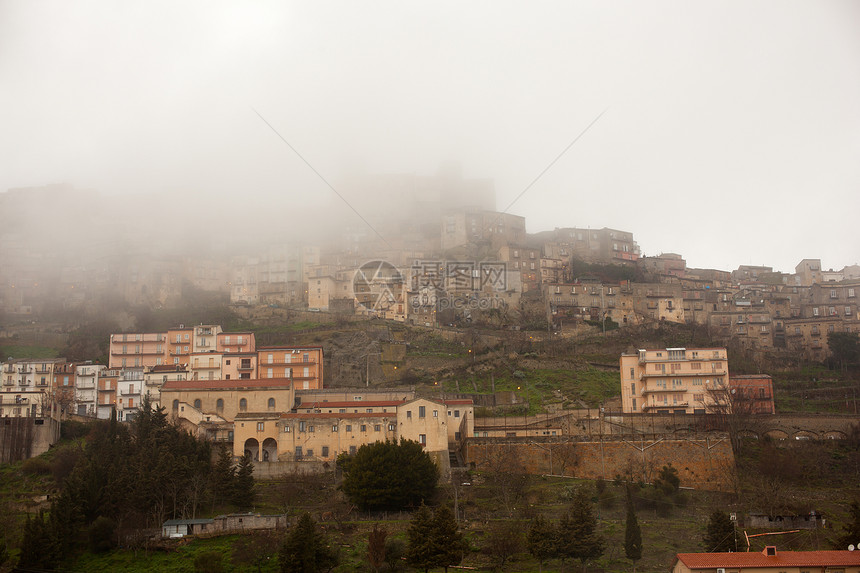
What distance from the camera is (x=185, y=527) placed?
138 feet

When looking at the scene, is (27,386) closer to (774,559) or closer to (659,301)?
(774,559)

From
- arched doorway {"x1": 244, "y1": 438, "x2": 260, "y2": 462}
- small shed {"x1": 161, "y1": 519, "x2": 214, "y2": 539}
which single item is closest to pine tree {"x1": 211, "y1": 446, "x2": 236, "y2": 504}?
small shed {"x1": 161, "y1": 519, "x2": 214, "y2": 539}

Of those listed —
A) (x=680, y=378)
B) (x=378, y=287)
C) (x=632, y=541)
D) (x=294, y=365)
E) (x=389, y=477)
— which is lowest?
(x=632, y=541)

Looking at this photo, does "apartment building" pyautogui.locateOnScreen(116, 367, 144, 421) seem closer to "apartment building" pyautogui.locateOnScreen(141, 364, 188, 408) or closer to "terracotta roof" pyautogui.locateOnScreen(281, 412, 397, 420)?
"apartment building" pyautogui.locateOnScreen(141, 364, 188, 408)

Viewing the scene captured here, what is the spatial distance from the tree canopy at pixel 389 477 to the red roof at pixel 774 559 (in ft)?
49.5

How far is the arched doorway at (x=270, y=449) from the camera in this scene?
51375 mm

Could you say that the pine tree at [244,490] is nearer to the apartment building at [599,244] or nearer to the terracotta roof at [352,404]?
the terracotta roof at [352,404]

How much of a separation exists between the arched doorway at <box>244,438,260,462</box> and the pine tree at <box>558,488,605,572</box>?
21.4 meters

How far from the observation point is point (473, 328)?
80688mm

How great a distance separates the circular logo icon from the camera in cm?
8512

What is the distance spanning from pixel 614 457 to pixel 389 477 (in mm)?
14987

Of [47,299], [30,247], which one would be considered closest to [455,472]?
[47,299]

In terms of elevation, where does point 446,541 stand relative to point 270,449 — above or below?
below

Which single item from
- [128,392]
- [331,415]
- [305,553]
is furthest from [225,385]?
[305,553]
